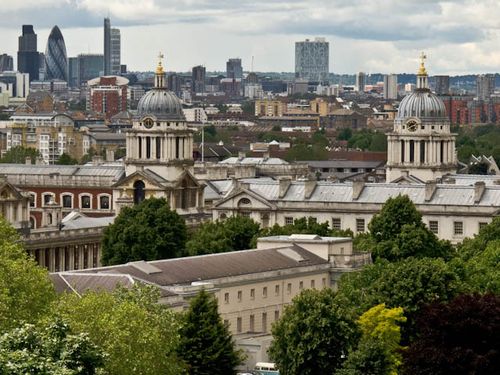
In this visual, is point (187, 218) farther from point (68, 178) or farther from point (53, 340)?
point (53, 340)

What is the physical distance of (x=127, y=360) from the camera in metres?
76.0

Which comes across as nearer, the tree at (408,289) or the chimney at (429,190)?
the tree at (408,289)

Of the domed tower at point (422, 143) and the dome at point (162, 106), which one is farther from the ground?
the dome at point (162, 106)

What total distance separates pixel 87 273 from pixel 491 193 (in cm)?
4759

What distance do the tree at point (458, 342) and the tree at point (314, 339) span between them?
3960mm

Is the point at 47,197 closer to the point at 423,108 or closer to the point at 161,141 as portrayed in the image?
the point at 161,141

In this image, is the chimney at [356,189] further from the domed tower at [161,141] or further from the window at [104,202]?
the window at [104,202]

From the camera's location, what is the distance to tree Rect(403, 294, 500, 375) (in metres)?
82.9

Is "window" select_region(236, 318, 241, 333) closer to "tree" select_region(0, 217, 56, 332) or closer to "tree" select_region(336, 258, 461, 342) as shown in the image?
"tree" select_region(336, 258, 461, 342)

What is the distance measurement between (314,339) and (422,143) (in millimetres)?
72384

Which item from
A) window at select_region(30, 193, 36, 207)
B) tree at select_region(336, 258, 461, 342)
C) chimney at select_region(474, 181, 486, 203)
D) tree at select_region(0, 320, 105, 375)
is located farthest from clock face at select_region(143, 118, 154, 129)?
tree at select_region(0, 320, 105, 375)

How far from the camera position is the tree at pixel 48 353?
63.0 meters

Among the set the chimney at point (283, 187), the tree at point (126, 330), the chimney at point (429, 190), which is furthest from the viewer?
the chimney at point (283, 187)

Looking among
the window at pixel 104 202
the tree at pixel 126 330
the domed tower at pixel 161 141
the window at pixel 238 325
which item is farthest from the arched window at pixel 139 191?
the tree at pixel 126 330
